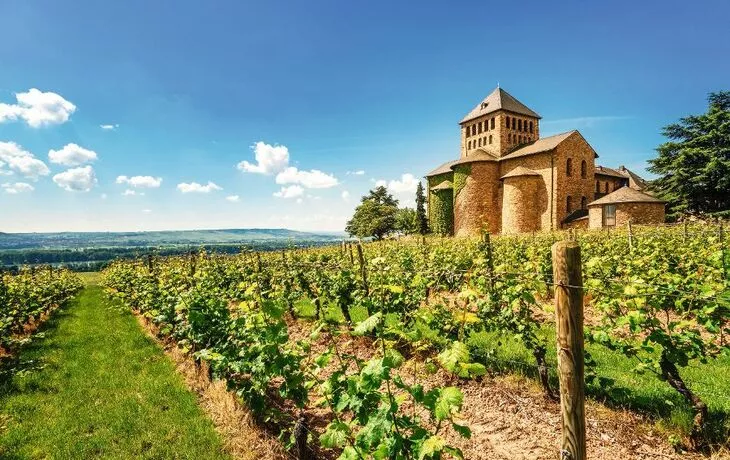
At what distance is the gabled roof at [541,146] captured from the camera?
102ft

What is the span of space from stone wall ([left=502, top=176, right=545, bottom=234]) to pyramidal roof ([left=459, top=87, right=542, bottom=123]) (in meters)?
9.50

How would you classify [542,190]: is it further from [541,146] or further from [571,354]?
[571,354]

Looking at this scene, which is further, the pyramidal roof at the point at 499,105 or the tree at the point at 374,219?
the tree at the point at 374,219

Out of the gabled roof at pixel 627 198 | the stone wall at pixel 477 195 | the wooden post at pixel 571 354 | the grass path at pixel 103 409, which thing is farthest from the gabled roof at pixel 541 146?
the wooden post at pixel 571 354

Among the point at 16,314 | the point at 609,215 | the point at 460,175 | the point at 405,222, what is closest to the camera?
the point at 16,314

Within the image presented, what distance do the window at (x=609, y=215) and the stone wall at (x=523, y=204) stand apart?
4.81 m

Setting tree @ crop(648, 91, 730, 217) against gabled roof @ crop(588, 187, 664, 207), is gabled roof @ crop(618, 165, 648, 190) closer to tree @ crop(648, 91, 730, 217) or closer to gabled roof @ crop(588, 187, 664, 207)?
tree @ crop(648, 91, 730, 217)

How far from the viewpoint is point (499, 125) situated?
123 ft

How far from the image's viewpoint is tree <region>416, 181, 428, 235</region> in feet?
149

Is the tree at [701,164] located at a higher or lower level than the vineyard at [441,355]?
higher

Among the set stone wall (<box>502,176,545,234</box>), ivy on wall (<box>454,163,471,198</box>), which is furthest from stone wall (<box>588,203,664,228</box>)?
ivy on wall (<box>454,163,471,198</box>)

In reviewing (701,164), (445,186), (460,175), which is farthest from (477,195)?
(701,164)

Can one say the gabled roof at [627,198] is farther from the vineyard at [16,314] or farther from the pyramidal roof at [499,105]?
the vineyard at [16,314]

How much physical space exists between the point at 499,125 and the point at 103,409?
126ft
